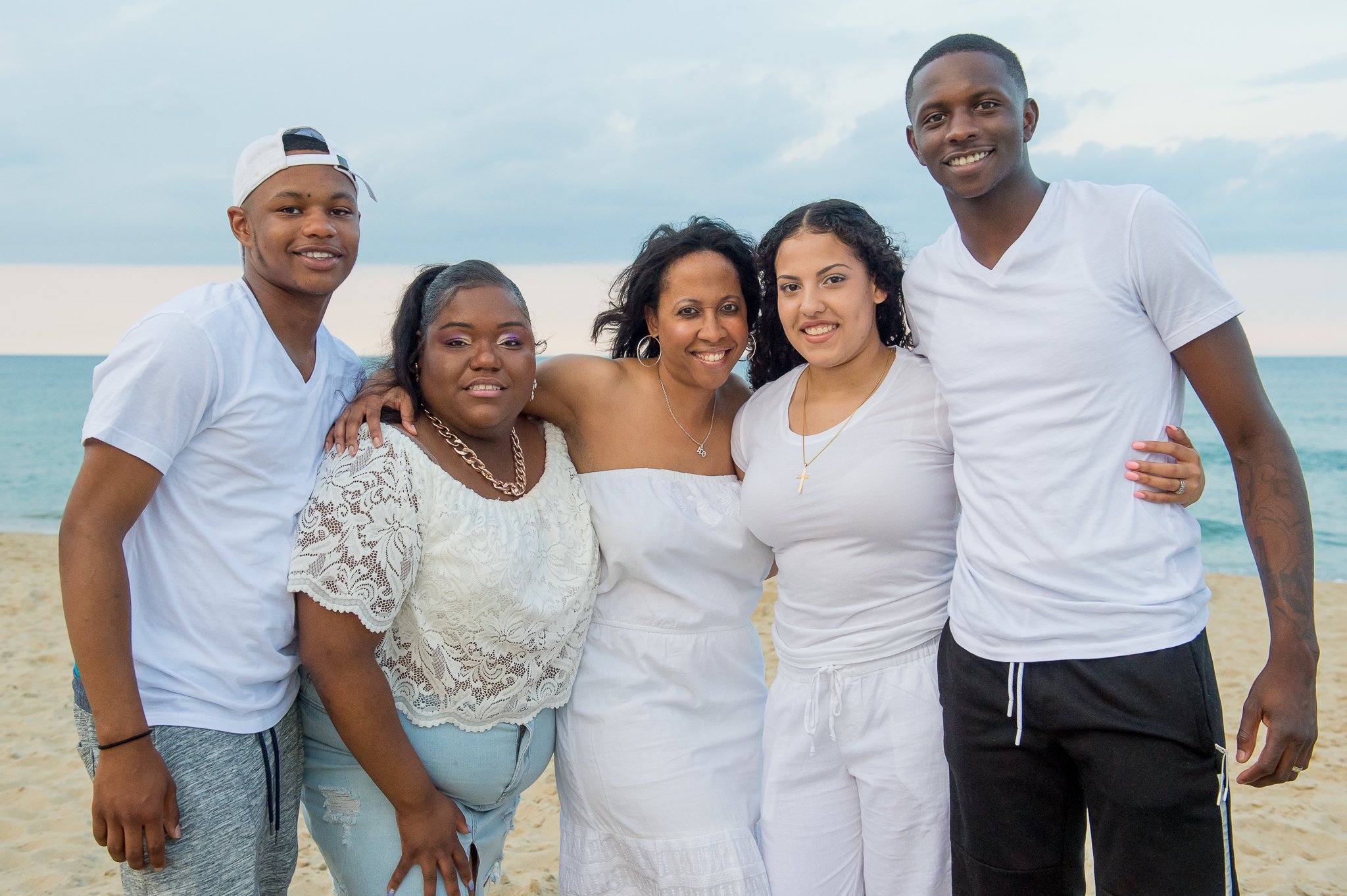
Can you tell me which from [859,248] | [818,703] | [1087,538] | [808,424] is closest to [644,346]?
[808,424]

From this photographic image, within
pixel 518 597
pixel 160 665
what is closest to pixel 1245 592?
pixel 518 597

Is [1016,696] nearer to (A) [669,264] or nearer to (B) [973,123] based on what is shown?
(B) [973,123]

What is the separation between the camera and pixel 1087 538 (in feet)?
7.93

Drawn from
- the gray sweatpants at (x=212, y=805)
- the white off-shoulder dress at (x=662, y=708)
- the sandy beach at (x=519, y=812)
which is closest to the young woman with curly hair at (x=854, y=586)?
the white off-shoulder dress at (x=662, y=708)

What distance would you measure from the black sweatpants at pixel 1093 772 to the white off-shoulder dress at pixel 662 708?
825 mm

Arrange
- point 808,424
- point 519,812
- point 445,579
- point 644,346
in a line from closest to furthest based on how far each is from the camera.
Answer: point 445,579, point 808,424, point 644,346, point 519,812

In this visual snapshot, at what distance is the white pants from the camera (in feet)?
9.62

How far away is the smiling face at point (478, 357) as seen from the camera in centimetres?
293

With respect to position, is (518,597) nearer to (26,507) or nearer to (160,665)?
(160,665)

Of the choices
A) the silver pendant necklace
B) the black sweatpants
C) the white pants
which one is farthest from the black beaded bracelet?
the black sweatpants

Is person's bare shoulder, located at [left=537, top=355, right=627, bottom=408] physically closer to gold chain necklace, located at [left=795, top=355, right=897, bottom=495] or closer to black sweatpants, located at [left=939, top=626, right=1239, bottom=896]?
gold chain necklace, located at [left=795, top=355, right=897, bottom=495]

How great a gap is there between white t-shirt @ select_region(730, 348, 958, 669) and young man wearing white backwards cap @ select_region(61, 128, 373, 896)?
1.52 m

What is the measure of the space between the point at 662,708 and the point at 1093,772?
4.54 feet

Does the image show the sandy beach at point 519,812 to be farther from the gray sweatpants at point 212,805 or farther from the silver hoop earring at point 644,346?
the silver hoop earring at point 644,346
